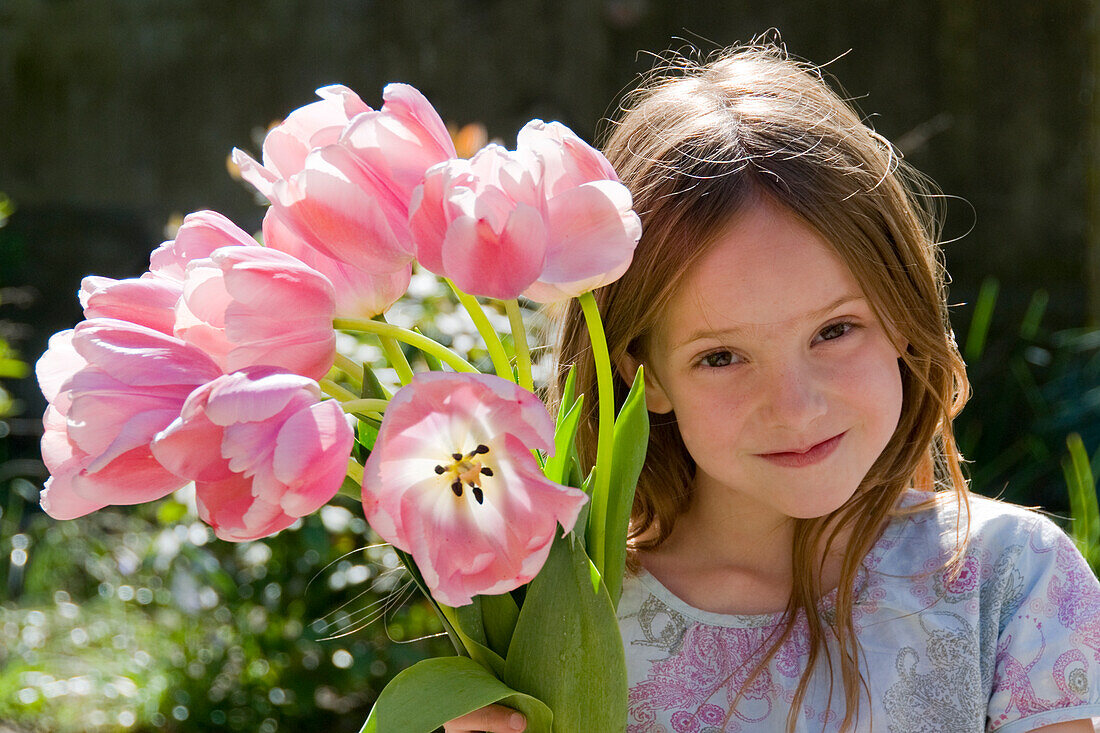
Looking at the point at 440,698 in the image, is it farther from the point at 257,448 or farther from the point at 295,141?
the point at 295,141

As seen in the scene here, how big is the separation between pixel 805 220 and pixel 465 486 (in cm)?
74

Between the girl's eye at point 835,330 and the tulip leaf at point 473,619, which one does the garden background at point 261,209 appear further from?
the tulip leaf at point 473,619

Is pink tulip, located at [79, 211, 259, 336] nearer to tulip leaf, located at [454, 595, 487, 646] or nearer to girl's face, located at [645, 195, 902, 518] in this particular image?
tulip leaf, located at [454, 595, 487, 646]

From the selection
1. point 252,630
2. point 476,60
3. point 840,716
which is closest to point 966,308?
point 476,60

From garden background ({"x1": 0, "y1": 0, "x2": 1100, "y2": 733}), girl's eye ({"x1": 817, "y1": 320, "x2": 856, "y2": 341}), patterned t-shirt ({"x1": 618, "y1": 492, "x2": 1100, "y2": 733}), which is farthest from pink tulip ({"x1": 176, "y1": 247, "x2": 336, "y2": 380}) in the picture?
garden background ({"x1": 0, "y1": 0, "x2": 1100, "y2": 733})

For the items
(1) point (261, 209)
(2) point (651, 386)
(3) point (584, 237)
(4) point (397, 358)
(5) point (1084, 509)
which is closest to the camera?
(3) point (584, 237)

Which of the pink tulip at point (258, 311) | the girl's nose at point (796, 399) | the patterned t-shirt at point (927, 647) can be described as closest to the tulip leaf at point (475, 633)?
the pink tulip at point (258, 311)

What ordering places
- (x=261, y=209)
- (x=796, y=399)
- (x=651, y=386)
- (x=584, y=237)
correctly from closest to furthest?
(x=584, y=237) → (x=796, y=399) → (x=651, y=386) → (x=261, y=209)

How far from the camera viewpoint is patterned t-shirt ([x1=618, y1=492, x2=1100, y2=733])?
4.52 ft

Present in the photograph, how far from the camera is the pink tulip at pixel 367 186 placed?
679 mm

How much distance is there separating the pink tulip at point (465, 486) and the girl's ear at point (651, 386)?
2.42 ft

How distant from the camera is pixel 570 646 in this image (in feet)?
2.44

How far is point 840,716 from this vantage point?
1390 mm

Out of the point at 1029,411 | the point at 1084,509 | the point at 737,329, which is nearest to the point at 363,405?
the point at 737,329
